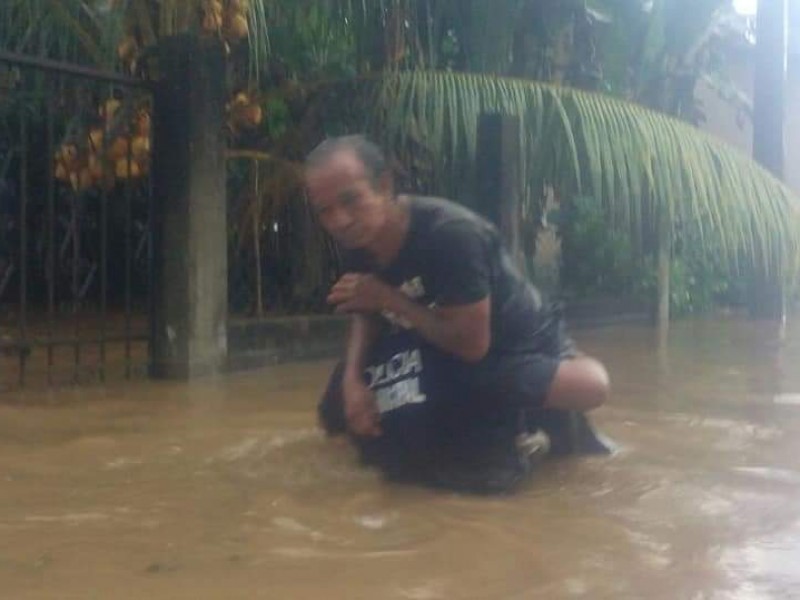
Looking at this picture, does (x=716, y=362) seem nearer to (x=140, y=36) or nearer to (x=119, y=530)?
(x=140, y=36)

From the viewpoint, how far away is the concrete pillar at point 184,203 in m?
7.58

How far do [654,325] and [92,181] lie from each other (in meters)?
5.44

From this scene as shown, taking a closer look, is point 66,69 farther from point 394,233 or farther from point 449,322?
point 449,322

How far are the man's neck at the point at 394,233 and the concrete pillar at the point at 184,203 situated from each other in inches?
132

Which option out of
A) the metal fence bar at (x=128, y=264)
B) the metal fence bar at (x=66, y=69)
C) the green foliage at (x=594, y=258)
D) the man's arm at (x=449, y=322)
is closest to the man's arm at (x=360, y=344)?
the man's arm at (x=449, y=322)

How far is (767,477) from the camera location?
15.6 feet

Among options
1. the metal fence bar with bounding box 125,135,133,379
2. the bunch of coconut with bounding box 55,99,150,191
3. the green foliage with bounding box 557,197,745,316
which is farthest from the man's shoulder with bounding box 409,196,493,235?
the green foliage with bounding box 557,197,745,316

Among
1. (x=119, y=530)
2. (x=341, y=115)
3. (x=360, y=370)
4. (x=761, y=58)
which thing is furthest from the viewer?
(x=761, y=58)

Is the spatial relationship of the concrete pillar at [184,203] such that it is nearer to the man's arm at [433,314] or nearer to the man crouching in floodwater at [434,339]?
the man crouching in floodwater at [434,339]

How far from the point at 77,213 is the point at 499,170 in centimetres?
238

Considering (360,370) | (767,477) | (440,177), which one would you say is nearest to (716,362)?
(440,177)

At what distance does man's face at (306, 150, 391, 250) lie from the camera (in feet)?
14.0

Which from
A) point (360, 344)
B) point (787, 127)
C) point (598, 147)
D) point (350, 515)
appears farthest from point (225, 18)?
point (787, 127)

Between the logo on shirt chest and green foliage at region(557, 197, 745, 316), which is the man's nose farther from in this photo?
green foliage at region(557, 197, 745, 316)
